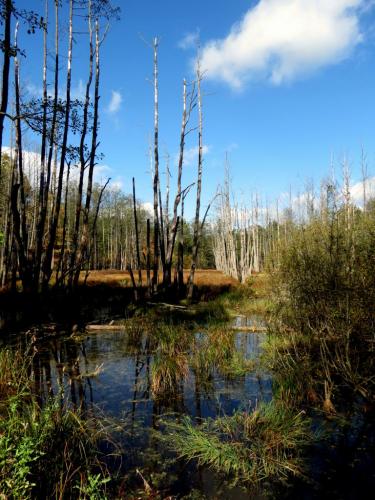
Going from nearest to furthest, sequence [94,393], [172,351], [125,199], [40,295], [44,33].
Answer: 1. [94,393]
2. [172,351]
3. [40,295]
4. [44,33]
5. [125,199]

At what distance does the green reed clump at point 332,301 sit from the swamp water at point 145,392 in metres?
0.81

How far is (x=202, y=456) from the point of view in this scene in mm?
3906

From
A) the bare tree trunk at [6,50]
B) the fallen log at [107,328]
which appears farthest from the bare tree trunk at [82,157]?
the bare tree trunk at [6,50]

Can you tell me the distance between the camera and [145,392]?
5895 millimetres

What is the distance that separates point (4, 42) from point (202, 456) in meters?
6.86

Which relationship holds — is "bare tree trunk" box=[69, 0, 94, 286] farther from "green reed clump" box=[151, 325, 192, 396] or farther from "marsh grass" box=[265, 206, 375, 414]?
"marsh grass" box=[265, 206, 375, 414]

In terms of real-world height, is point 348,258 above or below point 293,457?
above

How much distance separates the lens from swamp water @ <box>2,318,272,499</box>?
3.67 m

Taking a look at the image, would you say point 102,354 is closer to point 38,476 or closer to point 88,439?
point 88,439

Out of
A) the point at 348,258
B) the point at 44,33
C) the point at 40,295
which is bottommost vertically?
the point at 40,295

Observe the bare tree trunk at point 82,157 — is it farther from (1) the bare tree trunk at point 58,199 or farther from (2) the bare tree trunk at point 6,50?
(2) the bare tree trunk at point 6,50

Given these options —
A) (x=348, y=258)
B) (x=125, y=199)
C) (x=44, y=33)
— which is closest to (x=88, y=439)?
(x=348, y=258)

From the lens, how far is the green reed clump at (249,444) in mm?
3689

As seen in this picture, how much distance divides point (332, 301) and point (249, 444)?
2248mm
